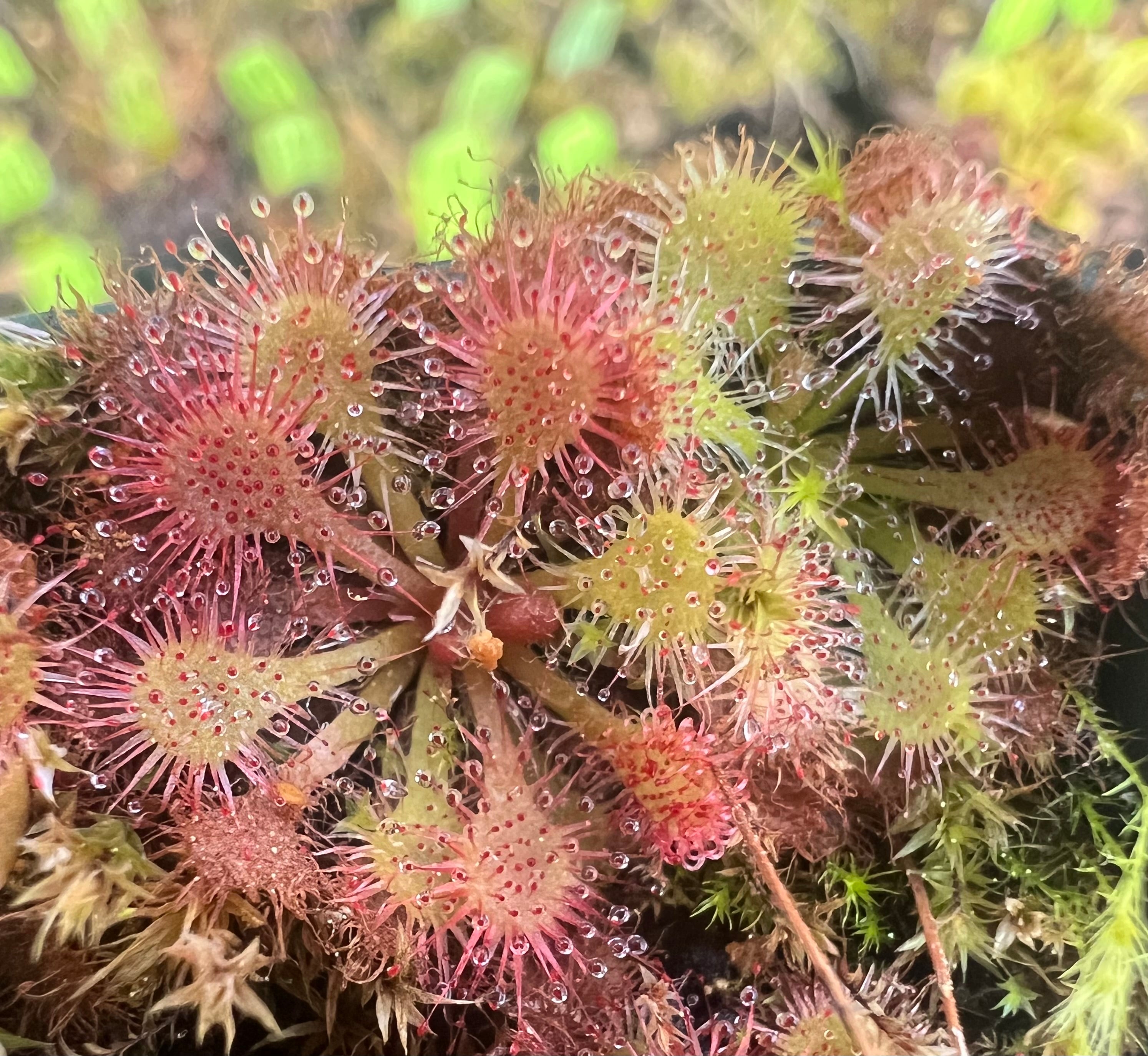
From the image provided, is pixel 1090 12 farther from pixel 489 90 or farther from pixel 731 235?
pixel 489 90

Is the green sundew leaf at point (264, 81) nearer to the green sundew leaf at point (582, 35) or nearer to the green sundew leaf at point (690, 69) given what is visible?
the green sundew leaf at point (582, 35)

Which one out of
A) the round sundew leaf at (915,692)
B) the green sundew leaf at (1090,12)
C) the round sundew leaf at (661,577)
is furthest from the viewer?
the green sundew leaf at (1090,12)

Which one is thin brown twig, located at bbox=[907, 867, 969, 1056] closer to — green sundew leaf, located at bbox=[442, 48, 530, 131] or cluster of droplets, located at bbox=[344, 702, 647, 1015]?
cluster of droplets, located at bbox=[344, 702, 647, 1015]

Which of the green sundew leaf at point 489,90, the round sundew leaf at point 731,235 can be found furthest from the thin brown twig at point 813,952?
the green sundew leaf at point 489,90

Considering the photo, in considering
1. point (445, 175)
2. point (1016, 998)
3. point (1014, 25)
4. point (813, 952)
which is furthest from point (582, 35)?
point (1016, 998)

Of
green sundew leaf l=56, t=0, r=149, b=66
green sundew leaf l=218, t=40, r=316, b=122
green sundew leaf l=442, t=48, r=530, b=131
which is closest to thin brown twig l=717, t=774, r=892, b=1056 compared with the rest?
green sundew leaf l=442, t=48, r=530, b=131

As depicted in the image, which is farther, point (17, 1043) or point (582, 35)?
point (582, 35)
